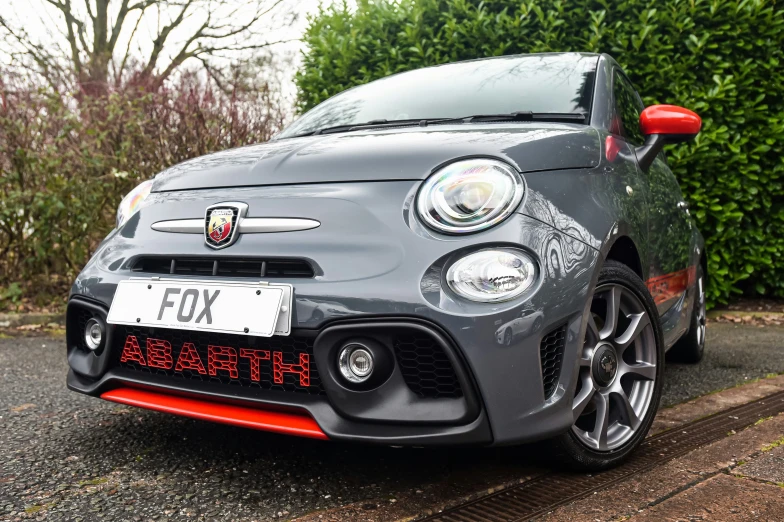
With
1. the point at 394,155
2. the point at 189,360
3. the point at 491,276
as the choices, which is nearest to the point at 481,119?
the point at 394,155

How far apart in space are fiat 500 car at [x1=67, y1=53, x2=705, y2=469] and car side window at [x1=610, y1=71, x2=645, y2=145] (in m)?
0.34

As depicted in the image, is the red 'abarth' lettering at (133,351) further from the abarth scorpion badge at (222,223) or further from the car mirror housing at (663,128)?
the car mirror housing at (663,128)

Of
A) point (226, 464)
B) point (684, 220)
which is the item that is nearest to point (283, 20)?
point (684, 220)

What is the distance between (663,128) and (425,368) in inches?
56.2

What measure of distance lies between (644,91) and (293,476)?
160 inches

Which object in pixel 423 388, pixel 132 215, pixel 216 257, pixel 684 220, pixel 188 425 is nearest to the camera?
pixel 423 388

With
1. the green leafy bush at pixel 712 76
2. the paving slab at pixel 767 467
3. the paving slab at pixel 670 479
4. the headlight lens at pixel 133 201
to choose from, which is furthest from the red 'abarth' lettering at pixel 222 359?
the green leafy bush at pixel 712 76

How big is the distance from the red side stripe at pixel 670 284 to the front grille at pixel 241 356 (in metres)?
1.29

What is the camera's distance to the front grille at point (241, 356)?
1.83m

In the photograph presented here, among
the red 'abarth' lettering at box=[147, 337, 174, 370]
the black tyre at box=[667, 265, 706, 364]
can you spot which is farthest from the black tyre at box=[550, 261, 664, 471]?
the black tyre at box=[667, 265, 706, 364]

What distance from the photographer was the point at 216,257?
76.0 inches

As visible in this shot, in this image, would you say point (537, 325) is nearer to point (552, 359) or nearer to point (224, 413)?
point (552, 359)

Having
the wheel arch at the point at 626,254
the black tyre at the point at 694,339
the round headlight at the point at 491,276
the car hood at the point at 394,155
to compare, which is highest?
the car hood at the point at 394,155

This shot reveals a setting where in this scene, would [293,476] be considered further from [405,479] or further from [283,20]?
[283,20]
